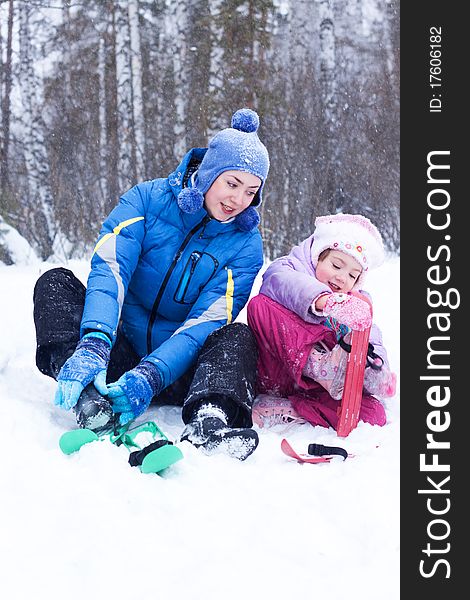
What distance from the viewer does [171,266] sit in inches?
95.0

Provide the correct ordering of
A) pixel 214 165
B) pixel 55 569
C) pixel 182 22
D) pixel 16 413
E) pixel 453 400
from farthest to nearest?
1. pixel 182 22
2. pixel 214 165
3. pixel 16 413
4. pixel 453 400
5. pixel 55 569

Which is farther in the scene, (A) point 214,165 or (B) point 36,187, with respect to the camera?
(B) point 36,187

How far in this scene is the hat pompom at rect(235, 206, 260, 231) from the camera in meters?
2.46

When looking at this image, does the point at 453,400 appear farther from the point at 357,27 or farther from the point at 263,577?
the point at 357,27

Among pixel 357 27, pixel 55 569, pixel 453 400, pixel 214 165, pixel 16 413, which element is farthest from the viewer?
pixel 357 27

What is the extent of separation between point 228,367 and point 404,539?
842 millimetres

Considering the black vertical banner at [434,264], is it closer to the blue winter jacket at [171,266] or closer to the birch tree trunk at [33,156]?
the blue winter jacket at [171,266]

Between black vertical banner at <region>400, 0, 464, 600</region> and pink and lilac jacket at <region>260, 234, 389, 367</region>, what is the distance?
539 mm

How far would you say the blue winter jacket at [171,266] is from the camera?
232 centimetres

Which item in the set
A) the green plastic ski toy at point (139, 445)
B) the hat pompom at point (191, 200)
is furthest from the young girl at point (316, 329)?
the green plastic ski toy at point (139, 445)

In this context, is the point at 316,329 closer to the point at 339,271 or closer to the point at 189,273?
the point at 339,271

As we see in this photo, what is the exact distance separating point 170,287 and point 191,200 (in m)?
0.32

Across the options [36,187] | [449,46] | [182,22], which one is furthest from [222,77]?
[449,46]

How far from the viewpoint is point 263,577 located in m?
1.25
